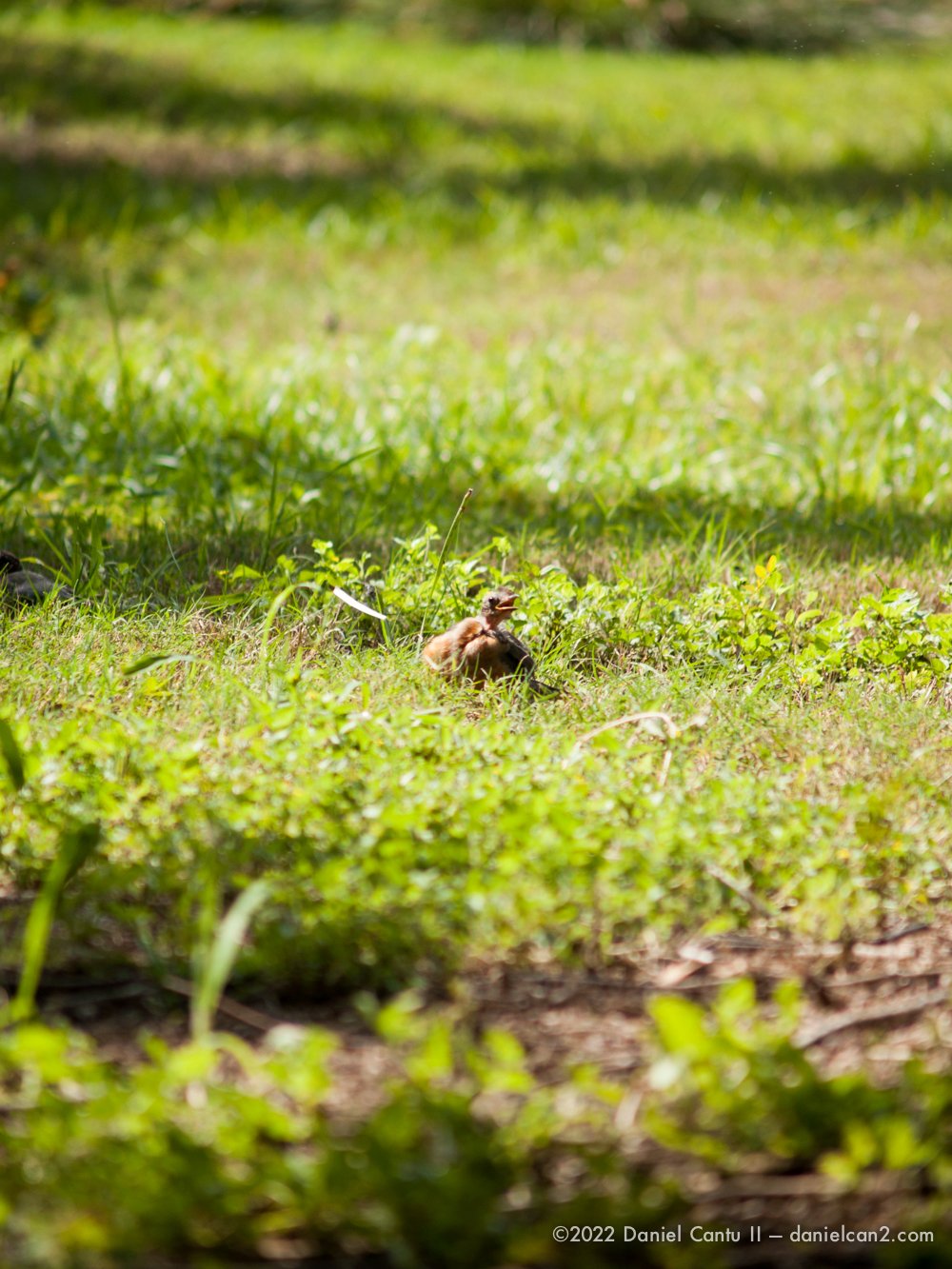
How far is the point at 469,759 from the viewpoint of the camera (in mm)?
2617

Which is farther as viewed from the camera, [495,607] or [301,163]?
[301,163]

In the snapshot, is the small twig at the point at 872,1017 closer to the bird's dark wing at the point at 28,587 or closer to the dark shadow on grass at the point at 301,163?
the bird's dark wing at the point at 28,587

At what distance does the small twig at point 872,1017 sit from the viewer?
75.0 inches

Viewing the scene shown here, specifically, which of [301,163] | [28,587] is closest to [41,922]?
[28,587]

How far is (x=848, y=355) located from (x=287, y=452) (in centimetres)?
276

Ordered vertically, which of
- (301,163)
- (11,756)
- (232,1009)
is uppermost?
(301,163)

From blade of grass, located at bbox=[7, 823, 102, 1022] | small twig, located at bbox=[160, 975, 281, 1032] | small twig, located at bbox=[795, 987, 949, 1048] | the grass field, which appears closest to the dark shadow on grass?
the grass field

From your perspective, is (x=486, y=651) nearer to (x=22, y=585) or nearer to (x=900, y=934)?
(x=900, y=934)

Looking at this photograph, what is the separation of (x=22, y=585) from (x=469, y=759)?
58.6 inches

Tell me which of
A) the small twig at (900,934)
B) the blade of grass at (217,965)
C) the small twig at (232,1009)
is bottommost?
the small twig at (232,1009)

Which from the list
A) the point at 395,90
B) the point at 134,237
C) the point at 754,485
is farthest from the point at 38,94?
the point at 754,485

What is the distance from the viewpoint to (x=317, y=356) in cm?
563

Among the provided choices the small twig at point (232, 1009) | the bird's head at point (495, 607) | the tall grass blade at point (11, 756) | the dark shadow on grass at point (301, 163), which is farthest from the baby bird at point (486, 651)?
the dark shadow on grass at point (301, 163)

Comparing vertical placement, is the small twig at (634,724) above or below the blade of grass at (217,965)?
below
